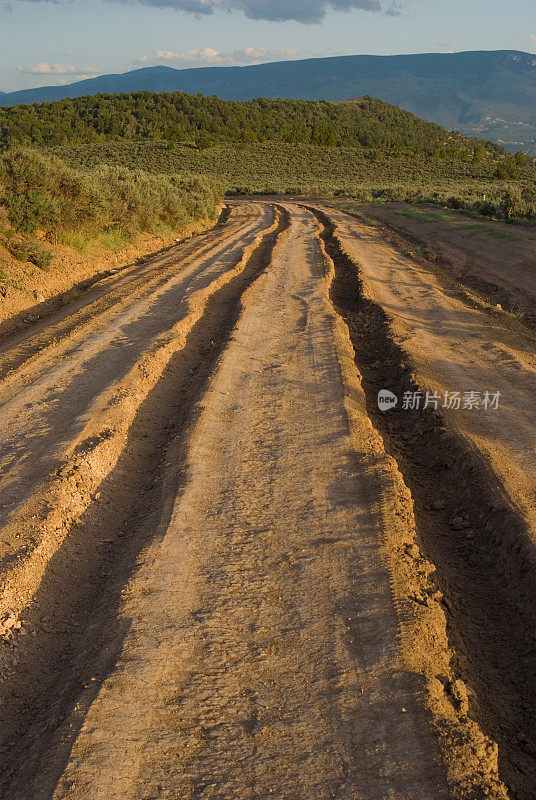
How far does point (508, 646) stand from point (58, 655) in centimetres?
301

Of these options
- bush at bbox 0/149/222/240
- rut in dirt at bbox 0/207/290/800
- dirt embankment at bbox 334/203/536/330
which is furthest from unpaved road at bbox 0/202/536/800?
bush at bbox 0/149/222/240

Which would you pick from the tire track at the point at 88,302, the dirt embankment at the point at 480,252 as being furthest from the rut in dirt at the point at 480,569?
the dirt embankment at the point at 480,252

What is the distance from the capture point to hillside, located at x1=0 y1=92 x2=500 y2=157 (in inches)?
3361

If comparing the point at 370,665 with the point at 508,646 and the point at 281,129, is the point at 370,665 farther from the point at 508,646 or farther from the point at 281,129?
the point at 281,129

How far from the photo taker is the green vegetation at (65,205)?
15.1m

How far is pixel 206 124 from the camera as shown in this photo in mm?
100938

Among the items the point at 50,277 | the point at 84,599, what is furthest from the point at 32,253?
the point at 84,599

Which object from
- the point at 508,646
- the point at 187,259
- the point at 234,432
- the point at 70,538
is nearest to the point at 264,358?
the point at 234,432

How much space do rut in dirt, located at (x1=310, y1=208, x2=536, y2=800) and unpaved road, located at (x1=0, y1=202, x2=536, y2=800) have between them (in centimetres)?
2

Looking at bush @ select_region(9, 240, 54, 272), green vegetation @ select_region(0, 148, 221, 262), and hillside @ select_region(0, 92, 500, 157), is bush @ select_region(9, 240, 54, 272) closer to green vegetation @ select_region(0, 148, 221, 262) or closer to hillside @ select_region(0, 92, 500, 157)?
green vegetation @ select_region(0, 148, 221, 262)

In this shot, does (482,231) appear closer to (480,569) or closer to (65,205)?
(65,205)

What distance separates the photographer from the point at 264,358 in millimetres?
9305

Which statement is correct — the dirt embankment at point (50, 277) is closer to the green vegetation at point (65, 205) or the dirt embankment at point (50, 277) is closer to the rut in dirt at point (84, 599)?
the green vegetation at point (65, 205)

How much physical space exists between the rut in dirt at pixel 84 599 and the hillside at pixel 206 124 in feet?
248
